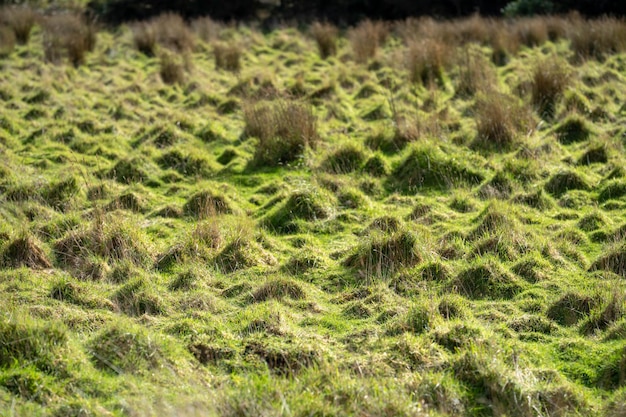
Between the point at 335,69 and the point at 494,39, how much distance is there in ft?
9.26

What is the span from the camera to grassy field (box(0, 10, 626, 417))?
13.3 ft

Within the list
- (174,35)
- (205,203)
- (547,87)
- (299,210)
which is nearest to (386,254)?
(299,210)

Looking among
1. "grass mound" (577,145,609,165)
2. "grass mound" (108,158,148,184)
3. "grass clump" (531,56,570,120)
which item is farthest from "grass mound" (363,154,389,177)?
"grass clump" (531,56,570,120)

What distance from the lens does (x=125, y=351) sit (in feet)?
13.8

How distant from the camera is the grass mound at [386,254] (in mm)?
5570

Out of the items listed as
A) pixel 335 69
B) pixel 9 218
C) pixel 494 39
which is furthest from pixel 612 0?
pixel 9 218

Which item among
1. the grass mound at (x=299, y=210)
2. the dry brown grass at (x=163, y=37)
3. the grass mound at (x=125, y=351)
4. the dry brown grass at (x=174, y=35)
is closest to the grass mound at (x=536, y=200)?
the grass mound at (x=299, y=210)

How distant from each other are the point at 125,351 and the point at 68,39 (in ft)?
33.1

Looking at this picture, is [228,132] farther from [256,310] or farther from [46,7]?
[46,7]

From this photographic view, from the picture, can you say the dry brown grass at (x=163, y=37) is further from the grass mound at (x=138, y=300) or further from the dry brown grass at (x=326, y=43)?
the grass mound at (x=138, y=300)

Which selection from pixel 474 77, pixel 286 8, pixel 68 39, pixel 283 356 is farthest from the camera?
pixel 286 8

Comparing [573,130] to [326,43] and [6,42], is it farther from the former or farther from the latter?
[6,42]

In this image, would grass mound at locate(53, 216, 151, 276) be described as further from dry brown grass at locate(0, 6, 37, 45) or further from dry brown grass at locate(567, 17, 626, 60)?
dry brown grass at locate(0, 6, 37, 45)

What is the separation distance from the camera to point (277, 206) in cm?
691
